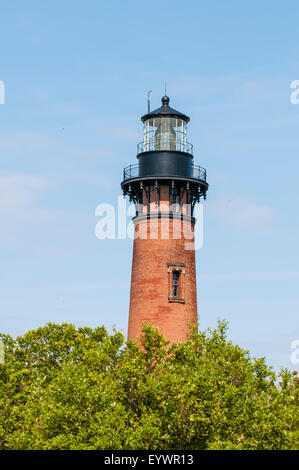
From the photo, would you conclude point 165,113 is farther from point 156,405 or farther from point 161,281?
point 156,405

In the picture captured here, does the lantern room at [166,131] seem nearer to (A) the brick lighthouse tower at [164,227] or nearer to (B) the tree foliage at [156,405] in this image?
A: (A) the brick lighthouse tower at [164,227]

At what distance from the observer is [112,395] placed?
41.2 m

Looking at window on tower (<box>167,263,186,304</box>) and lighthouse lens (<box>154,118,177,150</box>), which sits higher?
lighthouse lens (<box>154,118,177,150</box>)

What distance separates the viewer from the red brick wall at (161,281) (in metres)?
56.7

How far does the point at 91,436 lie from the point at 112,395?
245 cm

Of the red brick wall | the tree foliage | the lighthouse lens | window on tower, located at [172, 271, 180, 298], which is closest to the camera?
the tree foliage

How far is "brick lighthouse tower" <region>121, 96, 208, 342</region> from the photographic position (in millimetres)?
57062

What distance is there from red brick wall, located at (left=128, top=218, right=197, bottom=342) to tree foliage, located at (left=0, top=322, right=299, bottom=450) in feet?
24.3

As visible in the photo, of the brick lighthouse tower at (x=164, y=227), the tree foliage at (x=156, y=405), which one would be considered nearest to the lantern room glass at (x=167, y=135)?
the brick lighthouse tower at (x=164, y=227)

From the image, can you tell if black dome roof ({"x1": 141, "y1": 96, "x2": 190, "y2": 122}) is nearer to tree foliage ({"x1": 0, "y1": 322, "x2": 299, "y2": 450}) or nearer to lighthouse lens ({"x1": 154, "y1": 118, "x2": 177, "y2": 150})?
lighthouse lens ({"x1": 154, "y1": 118, "x2": 177, "y2": 150})

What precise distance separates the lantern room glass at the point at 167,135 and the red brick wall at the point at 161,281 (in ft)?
19.2

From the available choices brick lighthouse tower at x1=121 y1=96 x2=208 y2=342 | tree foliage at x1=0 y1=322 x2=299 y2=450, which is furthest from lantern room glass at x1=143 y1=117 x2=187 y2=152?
tree foliage at x1=0 y1=322 x2=299 y2=450
